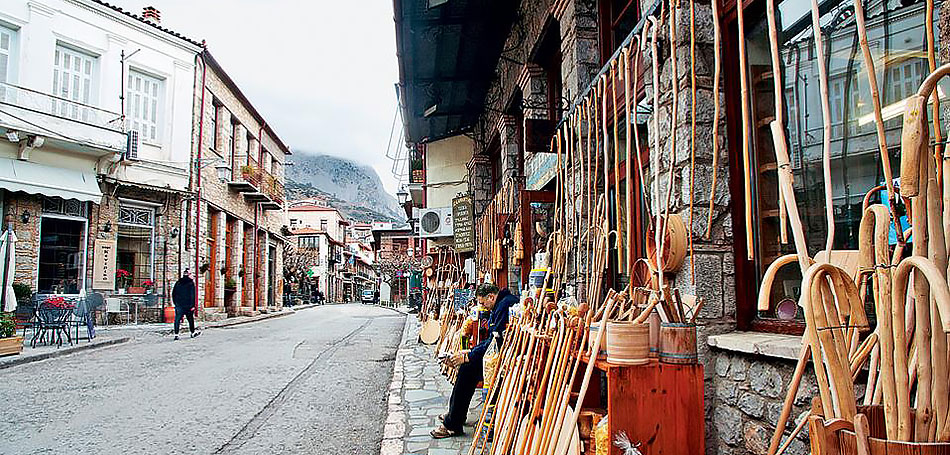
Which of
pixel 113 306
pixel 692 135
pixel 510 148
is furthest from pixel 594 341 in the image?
pixel 113 306

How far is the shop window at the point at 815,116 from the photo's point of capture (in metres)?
2.55

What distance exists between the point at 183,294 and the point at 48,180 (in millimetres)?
5021

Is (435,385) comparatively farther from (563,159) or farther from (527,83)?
(527,83)

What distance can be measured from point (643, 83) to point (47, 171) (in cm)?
1587

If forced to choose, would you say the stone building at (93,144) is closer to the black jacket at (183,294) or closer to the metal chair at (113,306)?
the metal chair at (113,306)

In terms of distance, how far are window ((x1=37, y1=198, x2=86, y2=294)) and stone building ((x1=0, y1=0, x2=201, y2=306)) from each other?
25mm

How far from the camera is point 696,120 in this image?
3521mm

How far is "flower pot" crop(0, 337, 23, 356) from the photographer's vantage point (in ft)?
29.9

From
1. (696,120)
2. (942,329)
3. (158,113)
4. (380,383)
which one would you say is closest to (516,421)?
(696,120)

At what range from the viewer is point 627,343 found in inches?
106

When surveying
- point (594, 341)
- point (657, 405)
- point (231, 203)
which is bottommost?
point (657, 405)

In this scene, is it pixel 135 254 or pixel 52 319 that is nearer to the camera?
pixel 52 319

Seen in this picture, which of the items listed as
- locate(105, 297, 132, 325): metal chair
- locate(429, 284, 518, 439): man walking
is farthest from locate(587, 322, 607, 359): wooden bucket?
locate(105, 297, 132, 325): metal chair

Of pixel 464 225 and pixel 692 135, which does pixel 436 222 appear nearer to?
pixel 464 225
